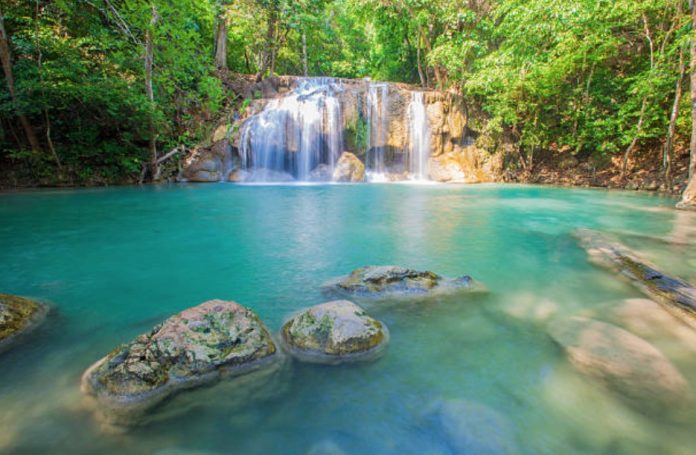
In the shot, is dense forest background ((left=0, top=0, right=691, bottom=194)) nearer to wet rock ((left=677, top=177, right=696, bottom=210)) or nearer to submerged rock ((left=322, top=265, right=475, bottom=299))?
wet rock ((left=677, top=177, right=696, bottom=210))

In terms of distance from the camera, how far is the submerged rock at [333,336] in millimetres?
2404

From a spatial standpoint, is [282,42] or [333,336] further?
[282,42]

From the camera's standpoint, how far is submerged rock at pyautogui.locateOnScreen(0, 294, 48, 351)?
2.55m

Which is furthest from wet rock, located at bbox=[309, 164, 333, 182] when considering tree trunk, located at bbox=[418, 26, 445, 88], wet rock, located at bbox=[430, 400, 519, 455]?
wet rock, located at bbox=[430, 400, 519, 455]

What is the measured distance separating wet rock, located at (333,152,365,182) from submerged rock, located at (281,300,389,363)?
13701 mm

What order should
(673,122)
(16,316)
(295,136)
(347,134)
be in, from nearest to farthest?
(16,316), (673,122), (295,136), (347,134)

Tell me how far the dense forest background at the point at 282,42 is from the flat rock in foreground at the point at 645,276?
6827 millimetres

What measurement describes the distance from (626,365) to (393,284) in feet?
6.02

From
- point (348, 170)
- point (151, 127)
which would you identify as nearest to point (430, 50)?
point (348, 170)

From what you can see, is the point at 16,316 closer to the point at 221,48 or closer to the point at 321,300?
the point at 321,300

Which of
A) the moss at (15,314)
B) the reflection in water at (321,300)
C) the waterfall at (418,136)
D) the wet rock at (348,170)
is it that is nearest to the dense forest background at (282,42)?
the waterfall at (418,136)

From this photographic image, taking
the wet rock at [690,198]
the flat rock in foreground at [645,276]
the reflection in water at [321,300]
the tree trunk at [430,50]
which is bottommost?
the reflection in water at [321,300]

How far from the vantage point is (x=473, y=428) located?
182cm

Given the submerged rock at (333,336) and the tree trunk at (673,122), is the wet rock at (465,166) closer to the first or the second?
the tree trunk at (673,122)
